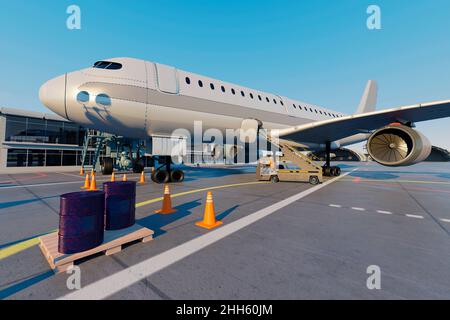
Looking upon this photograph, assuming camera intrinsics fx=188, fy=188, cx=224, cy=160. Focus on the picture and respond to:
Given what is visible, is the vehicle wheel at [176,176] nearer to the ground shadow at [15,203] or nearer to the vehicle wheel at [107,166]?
the ground shadow at [15,203]

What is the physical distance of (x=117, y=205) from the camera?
3.41 meters

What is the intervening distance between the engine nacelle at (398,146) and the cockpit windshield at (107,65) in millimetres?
10687

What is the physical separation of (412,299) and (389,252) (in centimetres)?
117

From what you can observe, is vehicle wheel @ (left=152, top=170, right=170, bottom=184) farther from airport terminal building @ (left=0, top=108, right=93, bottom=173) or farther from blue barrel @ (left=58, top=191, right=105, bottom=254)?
→ airport terminal building @ (left=0, top=108, right=93, bottom=173)

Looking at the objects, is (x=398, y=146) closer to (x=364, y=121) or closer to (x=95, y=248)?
(x=364, y=121)

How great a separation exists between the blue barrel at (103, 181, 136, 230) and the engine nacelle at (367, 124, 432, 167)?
910cm

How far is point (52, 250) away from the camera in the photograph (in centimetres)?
261

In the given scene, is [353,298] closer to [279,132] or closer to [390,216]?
[390,216]

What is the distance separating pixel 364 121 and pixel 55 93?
42.5 feet

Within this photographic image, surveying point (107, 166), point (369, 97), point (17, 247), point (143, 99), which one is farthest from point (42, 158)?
point (369, 97)

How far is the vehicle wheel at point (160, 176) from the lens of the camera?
1032 cm

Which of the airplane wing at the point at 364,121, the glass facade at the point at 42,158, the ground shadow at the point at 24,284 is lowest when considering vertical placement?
the ground shadow at the point at 24,284

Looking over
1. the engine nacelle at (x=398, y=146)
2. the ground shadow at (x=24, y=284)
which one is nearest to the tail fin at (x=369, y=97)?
the engine nacelle at (x=398, y=146)
